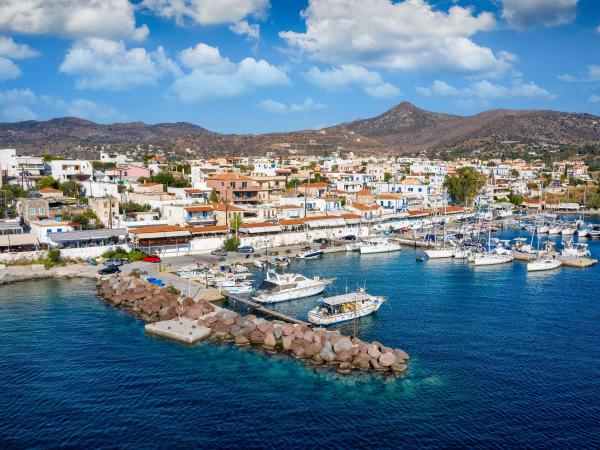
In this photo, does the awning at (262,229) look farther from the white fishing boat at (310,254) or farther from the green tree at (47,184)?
the green tree at (47,184)

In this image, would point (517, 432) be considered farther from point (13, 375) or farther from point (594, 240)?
point (594, 240)

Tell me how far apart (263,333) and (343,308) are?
21.3 feet

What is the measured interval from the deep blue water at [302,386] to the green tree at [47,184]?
44.8 meters

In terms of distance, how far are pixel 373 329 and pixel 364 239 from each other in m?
31.6

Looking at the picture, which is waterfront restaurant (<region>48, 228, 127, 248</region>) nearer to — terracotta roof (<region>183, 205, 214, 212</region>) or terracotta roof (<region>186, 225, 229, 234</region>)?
terracotta roof (<region>186, 225, 229, 234</region>)

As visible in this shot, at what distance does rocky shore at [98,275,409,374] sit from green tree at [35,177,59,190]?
4640 cm

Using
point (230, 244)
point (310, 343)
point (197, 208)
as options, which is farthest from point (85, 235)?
point (310, 343)

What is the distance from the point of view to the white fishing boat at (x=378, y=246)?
188ft

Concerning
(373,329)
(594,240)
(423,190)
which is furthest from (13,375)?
(423,190)

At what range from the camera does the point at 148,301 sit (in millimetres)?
35594

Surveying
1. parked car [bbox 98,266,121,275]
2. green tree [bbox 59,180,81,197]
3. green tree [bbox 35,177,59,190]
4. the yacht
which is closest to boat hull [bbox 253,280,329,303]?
parked car [bbox 98,266,121,275]

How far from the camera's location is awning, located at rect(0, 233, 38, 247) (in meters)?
48.0

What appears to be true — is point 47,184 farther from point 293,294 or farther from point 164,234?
point 293,294

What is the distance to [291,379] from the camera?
82.6ft
